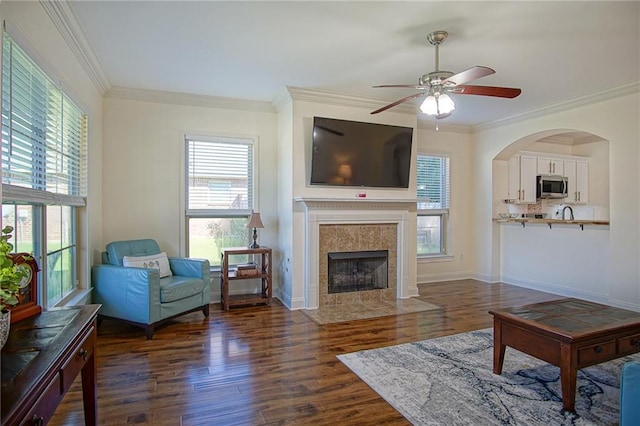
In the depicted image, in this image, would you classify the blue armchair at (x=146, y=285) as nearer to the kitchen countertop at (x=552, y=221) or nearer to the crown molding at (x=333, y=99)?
the crown molding at (x=333, y=99)

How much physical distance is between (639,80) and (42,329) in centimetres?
592

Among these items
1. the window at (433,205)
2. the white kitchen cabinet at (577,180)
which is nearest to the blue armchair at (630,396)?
the window at (433,205)

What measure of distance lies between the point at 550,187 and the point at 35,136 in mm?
7349

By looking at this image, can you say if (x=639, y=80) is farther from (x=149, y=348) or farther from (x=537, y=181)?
(x=149, y=348)

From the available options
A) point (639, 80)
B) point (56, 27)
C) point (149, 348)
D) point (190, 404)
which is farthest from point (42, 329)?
point (639, 80)

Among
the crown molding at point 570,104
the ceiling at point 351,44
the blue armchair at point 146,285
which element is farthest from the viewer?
the crown molding at point 570,104

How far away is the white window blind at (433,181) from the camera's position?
21.1ft

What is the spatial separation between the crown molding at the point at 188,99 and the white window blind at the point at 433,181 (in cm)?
276

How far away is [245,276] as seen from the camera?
15.7 ft

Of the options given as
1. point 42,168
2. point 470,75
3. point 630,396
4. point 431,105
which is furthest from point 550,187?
point 42,168

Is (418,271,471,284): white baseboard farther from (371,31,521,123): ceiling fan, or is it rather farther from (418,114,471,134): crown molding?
(371,31,521,123): ceiling fan

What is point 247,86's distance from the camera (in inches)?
179

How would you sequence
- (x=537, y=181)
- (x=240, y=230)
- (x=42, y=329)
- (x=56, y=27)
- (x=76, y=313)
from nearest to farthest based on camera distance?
(x=42, y=329)
(x=76, y=313)
(x=56, y=27)
(x=240, y=230)
(x=537, y=181)

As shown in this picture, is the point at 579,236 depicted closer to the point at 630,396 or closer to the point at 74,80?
the point at 630,396
